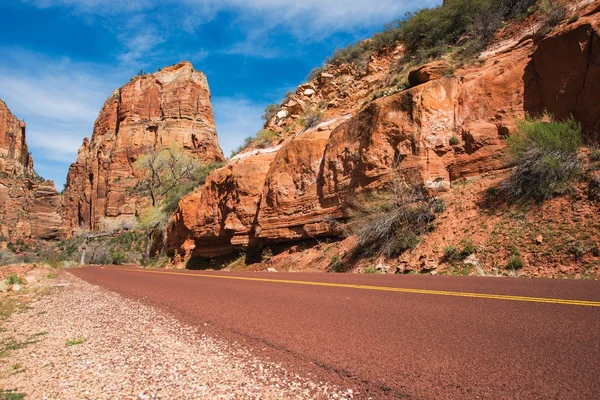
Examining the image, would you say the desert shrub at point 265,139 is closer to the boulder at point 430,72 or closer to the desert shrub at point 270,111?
the desert shrub at point 270,111

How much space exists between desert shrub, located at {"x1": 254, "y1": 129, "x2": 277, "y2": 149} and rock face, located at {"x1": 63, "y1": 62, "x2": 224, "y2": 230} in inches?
1927

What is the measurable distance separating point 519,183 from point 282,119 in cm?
2240

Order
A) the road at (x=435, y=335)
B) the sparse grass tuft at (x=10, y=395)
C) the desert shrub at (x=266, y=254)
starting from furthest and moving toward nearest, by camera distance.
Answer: the desert shrub at (x=266, y=254)
the sparse grass tuft at (x=10, y=395)
the road at (x=435, y=335)

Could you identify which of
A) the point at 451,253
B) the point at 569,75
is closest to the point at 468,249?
the point at 451,253

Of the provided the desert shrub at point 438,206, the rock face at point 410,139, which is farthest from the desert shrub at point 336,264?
the desert shrub at point 438,206

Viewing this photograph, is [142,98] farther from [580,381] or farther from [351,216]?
[580,381]

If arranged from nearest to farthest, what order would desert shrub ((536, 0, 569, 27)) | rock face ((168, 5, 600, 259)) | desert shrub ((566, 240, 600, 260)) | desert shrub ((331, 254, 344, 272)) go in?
desert shrub ((566, 240, 600, 260)), rock face ((168, 5, 600, 259)), desert shrub ((536, 0, 569, 27)), desert shrub ((331, 254, 344, 272))

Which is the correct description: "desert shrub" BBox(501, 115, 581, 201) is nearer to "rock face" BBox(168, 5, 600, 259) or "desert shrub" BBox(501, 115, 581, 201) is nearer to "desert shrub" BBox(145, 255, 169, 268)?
"rock face" BBox(168, 5, 600, 259)

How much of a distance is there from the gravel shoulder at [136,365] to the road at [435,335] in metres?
0.27

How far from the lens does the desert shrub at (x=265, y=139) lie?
28.3 meters

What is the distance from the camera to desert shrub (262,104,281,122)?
111ft

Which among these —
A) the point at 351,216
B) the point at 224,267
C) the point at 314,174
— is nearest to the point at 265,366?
the point at 351,216

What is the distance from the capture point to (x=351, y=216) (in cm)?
1560

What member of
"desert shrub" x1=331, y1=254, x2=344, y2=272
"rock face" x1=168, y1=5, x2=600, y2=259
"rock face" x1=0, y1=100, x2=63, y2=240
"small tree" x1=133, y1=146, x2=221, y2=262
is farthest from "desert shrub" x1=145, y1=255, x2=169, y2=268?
"rock face" x1=0, y1=100, x2=63, y2=240
